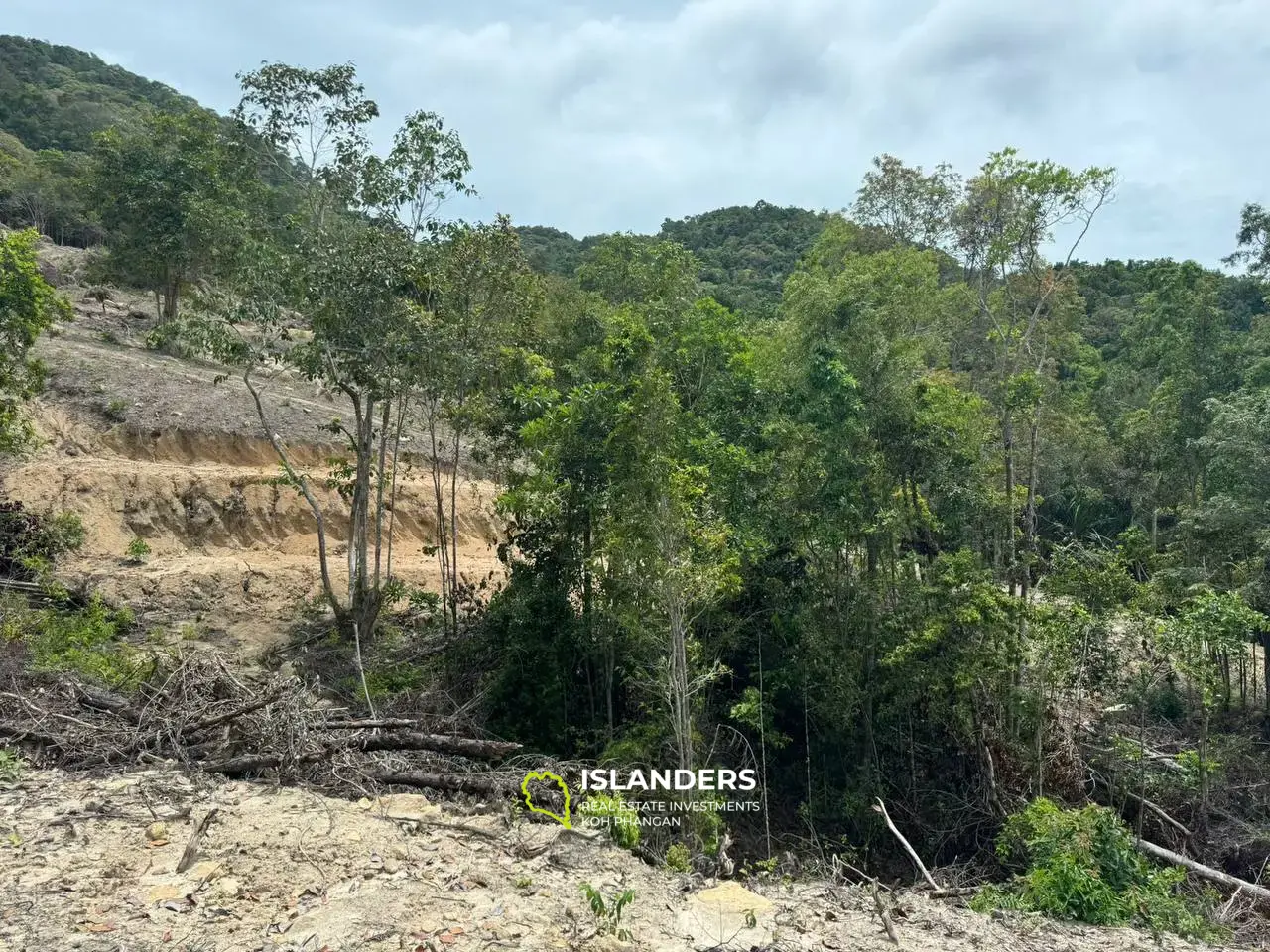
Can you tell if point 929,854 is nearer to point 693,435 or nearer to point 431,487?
point 693,435

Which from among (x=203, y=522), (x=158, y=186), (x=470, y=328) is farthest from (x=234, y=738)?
(x=158, y=186)

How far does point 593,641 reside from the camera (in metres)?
10.0

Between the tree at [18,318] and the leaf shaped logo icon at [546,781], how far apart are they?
10.8 m

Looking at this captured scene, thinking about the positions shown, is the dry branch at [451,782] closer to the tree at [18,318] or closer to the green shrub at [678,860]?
the green shrub at [678,860]

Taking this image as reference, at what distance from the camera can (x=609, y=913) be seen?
4.75 meters

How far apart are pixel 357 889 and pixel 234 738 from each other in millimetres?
2645

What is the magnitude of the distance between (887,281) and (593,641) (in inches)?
297

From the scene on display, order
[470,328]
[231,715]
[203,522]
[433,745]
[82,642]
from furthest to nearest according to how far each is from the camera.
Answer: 1. [203,522]
2. [470,328]
3. [82,642]
4. [433,745]
5. [231,715]

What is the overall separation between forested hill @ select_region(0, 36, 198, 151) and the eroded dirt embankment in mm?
21589

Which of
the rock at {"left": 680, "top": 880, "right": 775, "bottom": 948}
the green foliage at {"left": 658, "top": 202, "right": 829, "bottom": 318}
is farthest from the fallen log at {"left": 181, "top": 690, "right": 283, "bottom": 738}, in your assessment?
the green foliage at {"left": 658, "top": 202, "right": 829, "bottom": 318}

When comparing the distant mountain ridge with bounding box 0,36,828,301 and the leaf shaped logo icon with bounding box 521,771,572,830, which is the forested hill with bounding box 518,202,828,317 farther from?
the leaf shaped logo icon with bounding box 521,771,572,830

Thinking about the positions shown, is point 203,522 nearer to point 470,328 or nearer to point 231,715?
point 470,328

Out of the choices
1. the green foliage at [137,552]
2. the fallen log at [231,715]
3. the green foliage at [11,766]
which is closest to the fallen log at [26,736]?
the green foliage at [11,766]

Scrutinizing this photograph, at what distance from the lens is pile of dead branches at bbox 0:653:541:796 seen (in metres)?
6.47
